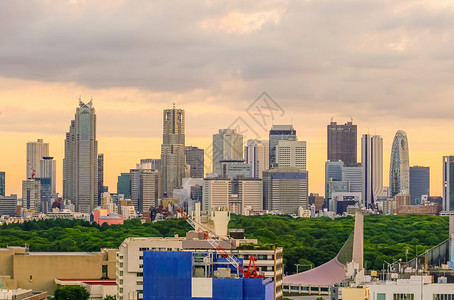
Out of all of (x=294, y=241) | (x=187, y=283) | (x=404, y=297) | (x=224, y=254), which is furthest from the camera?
(x=294, y=241)

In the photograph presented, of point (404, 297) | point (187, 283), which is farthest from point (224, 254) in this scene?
point (404, 297)

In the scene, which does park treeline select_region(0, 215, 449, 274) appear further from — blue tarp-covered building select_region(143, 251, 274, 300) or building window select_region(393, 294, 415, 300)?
blue tarp-covered building select_region(143, 251, 274, 300)

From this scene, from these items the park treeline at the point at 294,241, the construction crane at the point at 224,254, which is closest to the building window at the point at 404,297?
the construction crane at the point at 224,254

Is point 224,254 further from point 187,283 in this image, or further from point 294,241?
point 294,241

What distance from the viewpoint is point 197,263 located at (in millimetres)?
57406

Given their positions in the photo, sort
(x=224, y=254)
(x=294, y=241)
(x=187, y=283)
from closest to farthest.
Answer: (x=187, y=283)
(x=224, y=254)
(x=294, y=241)

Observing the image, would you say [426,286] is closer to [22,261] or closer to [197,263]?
[197,263]

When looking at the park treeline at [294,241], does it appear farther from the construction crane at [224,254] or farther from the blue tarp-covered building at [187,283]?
the blue tarp-covered building at [187,283]

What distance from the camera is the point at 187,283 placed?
56406 mm

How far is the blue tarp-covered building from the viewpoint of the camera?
5534 centimetres

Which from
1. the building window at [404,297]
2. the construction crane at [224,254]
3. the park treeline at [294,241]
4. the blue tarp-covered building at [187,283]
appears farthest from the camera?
the park treeline at [294,241]

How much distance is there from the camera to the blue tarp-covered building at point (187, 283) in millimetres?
55344

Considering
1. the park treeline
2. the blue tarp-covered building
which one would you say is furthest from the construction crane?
the park treeline

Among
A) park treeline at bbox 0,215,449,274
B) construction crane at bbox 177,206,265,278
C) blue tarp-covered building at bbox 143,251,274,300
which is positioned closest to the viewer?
blue tarp-covered building at bbox 143,251,274,300
